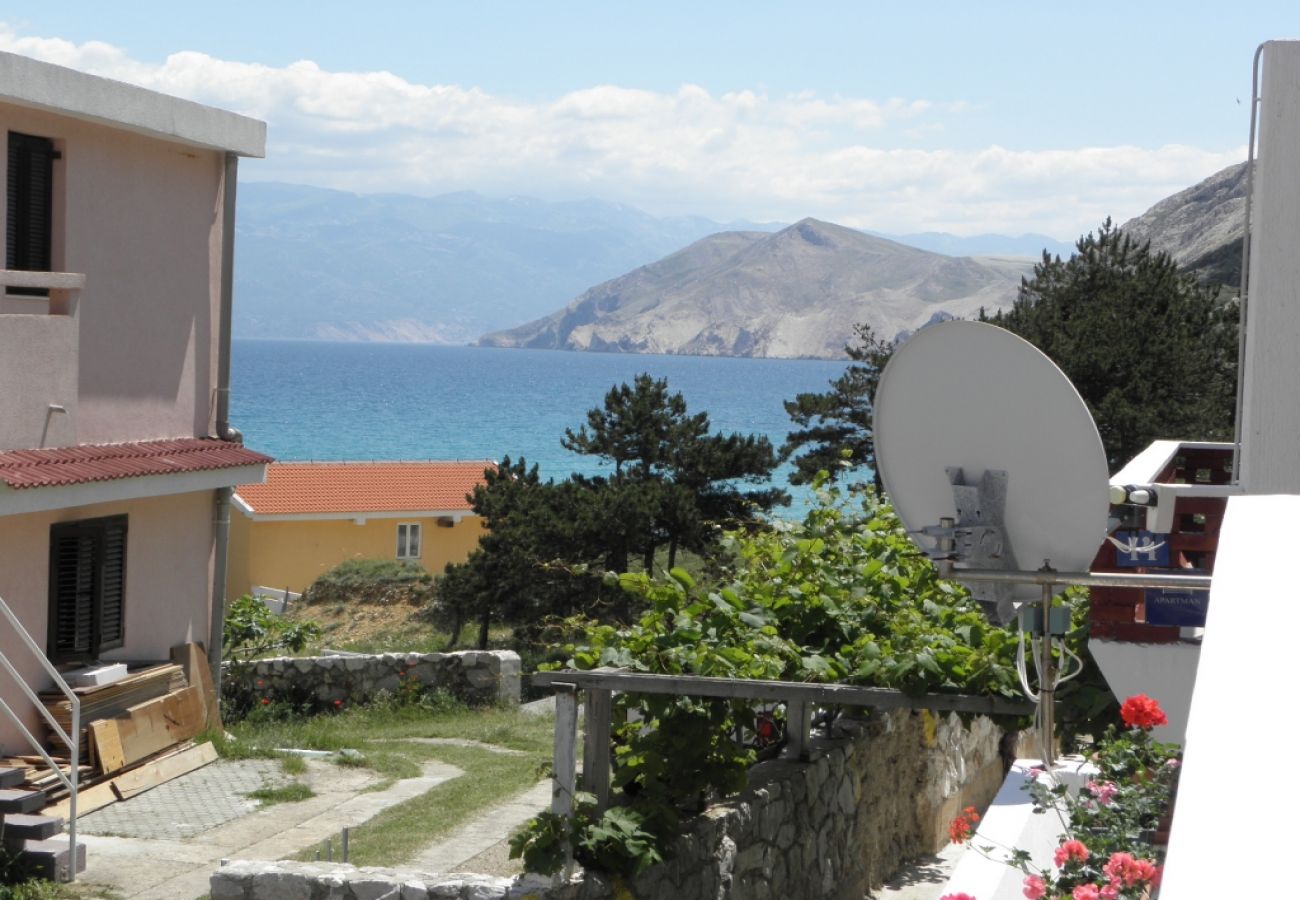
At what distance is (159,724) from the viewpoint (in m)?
13.2

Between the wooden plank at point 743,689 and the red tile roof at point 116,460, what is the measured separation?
5.68 meters

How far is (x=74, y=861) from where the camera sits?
382 inches

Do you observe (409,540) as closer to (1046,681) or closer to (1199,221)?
(1046,681)

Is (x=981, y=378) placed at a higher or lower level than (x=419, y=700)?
higher

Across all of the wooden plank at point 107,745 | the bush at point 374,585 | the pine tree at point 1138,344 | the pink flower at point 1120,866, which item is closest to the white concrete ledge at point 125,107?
the wooden plank at point 107,745

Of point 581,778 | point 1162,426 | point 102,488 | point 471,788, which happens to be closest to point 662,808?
point 581,778

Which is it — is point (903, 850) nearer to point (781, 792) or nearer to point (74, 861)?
point (781, 792)

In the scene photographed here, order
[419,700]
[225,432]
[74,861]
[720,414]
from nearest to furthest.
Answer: [74,861]
[225,432]
[419,700]
[720,414]

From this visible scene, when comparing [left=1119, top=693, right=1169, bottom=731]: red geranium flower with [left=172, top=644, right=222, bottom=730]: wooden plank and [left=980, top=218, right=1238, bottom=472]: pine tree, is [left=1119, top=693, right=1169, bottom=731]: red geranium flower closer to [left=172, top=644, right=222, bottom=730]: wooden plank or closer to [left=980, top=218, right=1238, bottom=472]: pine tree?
[left=172, top=644, right=222, bottom=730]: wooden plank

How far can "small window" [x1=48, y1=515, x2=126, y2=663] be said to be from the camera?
1257cm

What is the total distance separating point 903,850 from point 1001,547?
6.42m

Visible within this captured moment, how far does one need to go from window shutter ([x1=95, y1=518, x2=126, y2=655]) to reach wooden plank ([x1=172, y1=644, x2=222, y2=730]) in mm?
899

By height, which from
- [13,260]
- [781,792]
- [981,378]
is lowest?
[781,792]

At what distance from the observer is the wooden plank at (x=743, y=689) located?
7.34 metres
